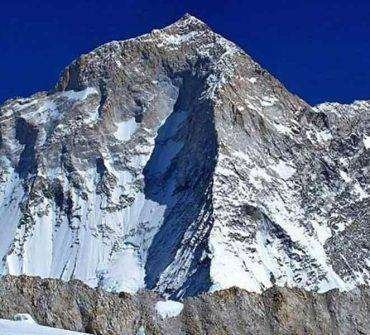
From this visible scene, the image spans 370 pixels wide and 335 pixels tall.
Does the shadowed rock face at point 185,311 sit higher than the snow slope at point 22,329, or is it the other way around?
the shadowed rock face at point 185,311

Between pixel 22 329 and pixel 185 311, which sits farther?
pixel 185 311

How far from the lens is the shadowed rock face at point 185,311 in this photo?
299ft

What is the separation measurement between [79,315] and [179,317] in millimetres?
9395

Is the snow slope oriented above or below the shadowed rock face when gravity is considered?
below

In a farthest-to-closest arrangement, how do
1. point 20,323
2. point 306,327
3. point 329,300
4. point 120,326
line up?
1. point 329,300
2. point 306,327
3. point 120,326
4. point 20,323

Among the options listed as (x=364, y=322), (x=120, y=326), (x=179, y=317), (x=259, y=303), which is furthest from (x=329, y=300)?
(x=120, y=326)

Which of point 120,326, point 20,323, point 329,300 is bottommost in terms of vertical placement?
point 20,323

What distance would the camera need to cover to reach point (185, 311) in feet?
323

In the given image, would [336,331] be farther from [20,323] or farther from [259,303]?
[20,323]

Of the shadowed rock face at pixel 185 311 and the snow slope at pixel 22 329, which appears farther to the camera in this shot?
the shadowed rock face at pixel 185 311

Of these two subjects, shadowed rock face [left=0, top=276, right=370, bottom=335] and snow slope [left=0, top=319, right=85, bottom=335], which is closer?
snow slope [left=0, top=319, right=85, bottom=335]

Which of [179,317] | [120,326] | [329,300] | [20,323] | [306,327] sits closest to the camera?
[20,323]

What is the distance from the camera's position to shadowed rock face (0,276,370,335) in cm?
9125

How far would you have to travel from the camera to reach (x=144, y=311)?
95.3m
